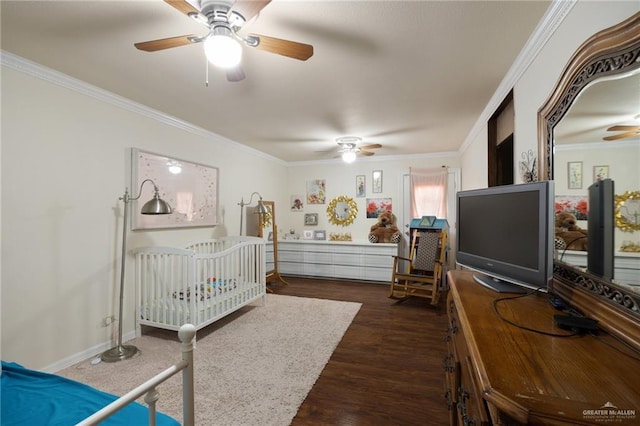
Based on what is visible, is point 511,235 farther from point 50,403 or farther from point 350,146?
point 350,146

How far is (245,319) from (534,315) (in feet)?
9.66

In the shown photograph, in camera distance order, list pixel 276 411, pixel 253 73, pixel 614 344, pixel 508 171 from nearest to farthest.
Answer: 1. pixel 614 344
2. pixel 276 411
3. pixel 253 73
4. pixel 508 171

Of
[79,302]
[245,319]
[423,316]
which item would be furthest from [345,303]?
[79,302]

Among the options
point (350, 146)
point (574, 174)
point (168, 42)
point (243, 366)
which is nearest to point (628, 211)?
point (574, 174)

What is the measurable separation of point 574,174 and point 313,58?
5.48 feet

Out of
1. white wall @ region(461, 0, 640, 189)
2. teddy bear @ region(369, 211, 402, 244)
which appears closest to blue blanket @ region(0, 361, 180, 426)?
white wall @ region(461, 0, 640, 189)

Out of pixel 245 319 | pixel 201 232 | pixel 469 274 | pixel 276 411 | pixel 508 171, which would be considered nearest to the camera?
pixel 276 411

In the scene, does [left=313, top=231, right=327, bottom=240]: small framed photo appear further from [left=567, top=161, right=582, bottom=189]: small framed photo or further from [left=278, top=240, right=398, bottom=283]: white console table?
[left=567, top=161, right=582, bottom=189]: small framed photo

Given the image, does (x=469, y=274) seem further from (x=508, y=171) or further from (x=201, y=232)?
(x=201, y=232)

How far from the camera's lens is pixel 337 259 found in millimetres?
5328

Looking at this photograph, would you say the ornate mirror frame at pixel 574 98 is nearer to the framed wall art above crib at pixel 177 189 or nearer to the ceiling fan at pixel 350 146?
the ceiling fan at pixel 350 146

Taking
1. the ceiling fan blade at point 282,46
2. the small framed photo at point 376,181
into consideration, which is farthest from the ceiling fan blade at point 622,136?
the small framed photo at point 376,181

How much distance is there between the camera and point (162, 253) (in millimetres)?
2830

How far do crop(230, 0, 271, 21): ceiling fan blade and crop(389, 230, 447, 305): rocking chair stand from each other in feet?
11.6
